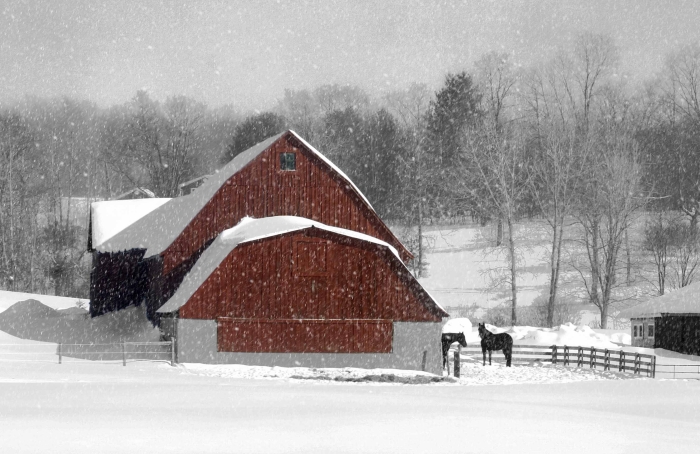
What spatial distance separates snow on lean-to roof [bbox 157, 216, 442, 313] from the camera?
33.7 metres

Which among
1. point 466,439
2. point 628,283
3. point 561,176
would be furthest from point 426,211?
point 466,439

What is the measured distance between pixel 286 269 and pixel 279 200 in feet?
15.3

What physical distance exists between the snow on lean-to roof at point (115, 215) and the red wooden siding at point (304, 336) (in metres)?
18.4

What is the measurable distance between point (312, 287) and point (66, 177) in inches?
2273

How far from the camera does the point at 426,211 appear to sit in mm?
80438

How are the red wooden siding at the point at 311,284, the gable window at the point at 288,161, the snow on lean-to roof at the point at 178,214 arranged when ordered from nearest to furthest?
the red wooden siding at the point at 311,284 → the snow on lean-to roof at the point at 178,214 → the gable window at the point at 288,161

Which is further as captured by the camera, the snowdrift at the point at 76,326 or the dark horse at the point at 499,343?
the snowdrift at the point at 76,326

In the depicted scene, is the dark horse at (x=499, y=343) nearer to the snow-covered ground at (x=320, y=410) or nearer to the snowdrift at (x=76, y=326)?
the snow-covered ground at (x=320, y=410)

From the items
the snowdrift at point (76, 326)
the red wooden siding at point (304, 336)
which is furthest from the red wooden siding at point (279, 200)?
the red wooden siding at point (304, 336)

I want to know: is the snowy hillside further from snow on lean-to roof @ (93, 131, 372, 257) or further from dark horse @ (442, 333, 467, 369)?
dark horse @ (442, 333, 467, 369)

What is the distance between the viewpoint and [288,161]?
126 ft

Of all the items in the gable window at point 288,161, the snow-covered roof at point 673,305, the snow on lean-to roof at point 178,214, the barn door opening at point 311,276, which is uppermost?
the gable window at point 288,161

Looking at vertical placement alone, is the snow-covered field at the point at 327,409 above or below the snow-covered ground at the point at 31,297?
below

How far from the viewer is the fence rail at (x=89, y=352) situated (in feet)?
101
